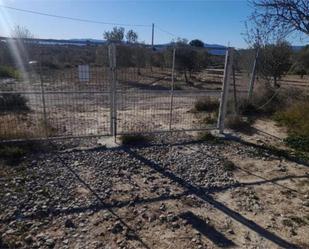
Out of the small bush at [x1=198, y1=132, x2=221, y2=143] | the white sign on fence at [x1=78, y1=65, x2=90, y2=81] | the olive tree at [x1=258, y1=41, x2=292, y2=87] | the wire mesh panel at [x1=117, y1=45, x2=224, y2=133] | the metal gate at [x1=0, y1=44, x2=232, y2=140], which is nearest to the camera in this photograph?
the white sign on fence at [x1=78, y1=65, x2=90, y2=81]

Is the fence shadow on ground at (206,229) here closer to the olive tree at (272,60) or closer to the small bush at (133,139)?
the small bush at (133,139)

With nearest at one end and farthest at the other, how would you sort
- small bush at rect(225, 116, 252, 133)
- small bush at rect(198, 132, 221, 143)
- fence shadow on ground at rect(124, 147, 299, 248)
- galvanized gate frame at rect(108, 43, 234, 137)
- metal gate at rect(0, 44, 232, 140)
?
fence shadow on ground at rect(124, 147, 299, 248)
galvanized gate frame at rect(108, 43, 234, 137)
metal gate at rect(0, 44, 232, 140)
small bush at rect(198, 132, 221, 143)
small bush at rect(225, 116, 252, 133)

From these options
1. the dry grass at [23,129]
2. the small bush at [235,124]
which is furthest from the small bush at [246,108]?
the dry grass at [23,129]

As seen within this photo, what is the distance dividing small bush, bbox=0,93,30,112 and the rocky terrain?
3.97m

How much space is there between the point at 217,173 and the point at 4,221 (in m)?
3.30

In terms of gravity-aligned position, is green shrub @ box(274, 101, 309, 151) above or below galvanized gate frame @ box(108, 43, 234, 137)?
below

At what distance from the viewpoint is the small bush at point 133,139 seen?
6.04m

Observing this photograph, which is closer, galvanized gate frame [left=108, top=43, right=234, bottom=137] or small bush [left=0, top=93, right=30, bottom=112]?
galvanized gate frame [left=108, top=43, right=234, bottom=137]

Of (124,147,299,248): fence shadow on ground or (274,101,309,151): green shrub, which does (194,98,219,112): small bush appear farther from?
(124,147,299,248): fence shadow on ground

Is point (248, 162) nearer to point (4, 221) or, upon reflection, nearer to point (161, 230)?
point (161, 230)

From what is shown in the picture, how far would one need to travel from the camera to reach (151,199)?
402 centimetres

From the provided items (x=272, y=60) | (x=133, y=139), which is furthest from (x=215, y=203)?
(x=272, y=60)

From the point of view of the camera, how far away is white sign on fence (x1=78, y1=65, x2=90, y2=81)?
5.43 m

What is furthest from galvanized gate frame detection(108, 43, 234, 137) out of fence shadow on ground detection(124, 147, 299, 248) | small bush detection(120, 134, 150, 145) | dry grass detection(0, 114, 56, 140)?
dry grass detection(0, 114, 56, 140)
